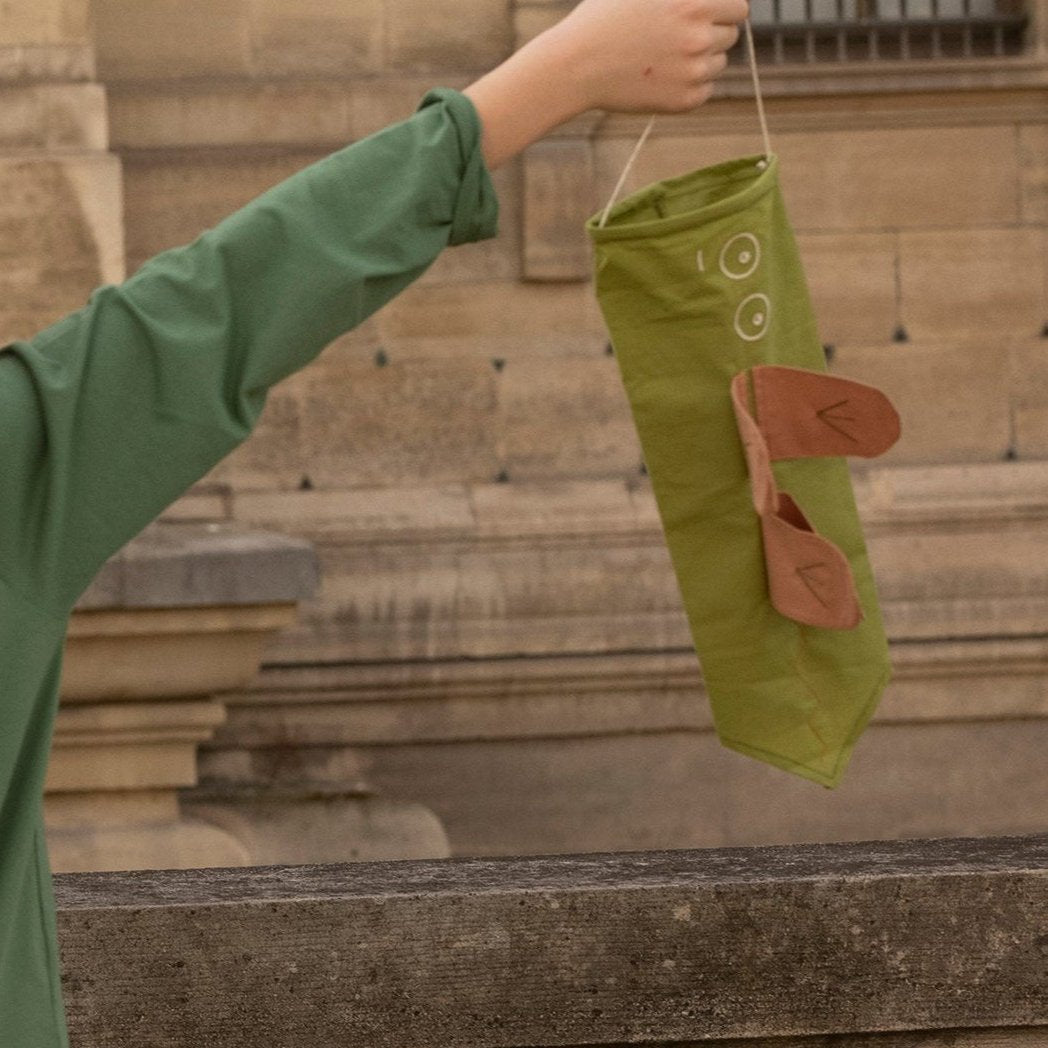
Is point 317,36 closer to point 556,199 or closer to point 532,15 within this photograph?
point 532,15

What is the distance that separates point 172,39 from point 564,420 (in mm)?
1518

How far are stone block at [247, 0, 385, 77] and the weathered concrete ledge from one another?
430 centimetres

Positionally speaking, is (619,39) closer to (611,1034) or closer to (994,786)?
(611,1034)

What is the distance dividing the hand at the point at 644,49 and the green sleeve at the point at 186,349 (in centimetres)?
13

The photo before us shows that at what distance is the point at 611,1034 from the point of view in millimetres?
2703

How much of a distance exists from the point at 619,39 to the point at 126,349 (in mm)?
387

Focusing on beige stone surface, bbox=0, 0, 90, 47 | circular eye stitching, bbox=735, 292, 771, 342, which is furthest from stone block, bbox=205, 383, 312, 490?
circular eye stitching, bbox=735, 292, 771, 342

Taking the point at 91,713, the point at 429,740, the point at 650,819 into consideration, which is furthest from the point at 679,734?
the point at 91,713

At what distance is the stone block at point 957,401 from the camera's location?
270 inches

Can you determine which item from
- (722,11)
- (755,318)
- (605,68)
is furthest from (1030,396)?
(605,68)

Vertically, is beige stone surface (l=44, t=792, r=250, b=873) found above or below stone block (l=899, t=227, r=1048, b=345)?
below

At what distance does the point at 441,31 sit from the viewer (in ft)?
22.1

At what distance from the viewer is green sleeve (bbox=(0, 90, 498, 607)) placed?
50.2 inches

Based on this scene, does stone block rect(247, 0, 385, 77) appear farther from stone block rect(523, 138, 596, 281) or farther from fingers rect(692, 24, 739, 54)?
fingers rect(692, 24, 739, 54)
